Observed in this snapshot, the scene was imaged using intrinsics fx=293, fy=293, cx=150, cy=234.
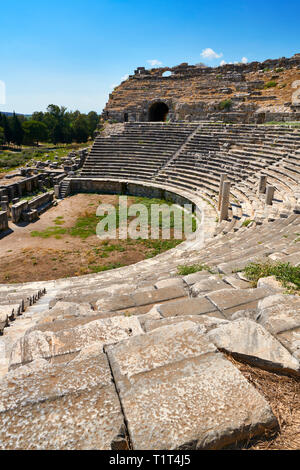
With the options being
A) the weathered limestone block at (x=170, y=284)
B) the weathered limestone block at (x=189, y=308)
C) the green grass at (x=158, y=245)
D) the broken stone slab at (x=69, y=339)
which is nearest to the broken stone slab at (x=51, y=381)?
the broken stone slab at (x=69, y=339)

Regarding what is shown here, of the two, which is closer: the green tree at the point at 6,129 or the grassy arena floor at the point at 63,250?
the grassy arena floor at the point at 63,250

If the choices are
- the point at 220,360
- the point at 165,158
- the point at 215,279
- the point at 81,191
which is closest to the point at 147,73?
the point at 165,158

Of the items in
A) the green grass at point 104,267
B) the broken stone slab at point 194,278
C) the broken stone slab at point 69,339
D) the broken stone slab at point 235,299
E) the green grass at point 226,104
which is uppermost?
the green grass at point 226,104

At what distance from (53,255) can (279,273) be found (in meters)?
8.97

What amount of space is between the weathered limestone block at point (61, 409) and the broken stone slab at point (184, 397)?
95 millimetres

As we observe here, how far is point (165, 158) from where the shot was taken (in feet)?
67.1

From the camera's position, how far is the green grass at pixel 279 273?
3.45 metres

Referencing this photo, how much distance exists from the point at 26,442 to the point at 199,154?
63.4 feet

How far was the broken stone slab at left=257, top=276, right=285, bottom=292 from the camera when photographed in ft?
11.2

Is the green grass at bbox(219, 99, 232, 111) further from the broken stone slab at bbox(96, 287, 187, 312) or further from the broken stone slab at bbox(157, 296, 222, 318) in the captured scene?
the broken stone slab at bbox(157, 296, 222, 318)

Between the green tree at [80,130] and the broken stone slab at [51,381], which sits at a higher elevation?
the green tree at [80,130]

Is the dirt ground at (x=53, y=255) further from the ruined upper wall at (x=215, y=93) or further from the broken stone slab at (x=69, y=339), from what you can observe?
the ruined upper wall at (x=215, y=93)

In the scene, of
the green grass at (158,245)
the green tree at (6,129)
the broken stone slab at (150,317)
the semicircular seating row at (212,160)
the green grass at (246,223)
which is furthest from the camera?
the green tree at (6,129)

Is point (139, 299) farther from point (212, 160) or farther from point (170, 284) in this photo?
point (212, 160)
